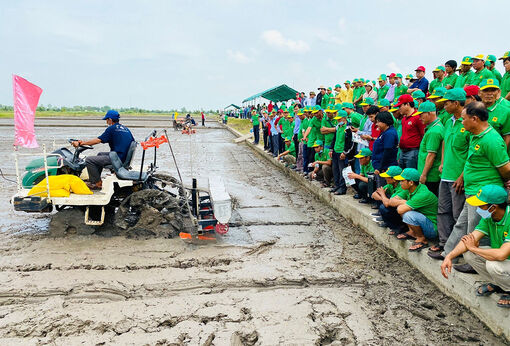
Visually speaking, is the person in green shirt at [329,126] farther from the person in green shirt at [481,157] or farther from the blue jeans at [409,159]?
the person in green shirt at [481,157]

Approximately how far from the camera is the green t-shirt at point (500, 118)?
4.11m

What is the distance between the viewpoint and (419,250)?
484 cm

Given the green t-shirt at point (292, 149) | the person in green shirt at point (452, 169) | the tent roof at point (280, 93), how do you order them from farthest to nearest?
the tent roof at point (280, 93)
the green t-shirt at point (292, 149)
the person in green shirt at point (452, 169)

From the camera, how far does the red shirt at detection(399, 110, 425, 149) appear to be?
5.63m

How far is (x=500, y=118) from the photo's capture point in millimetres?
4125

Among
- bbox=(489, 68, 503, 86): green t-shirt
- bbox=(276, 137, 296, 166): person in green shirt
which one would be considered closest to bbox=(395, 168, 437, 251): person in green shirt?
bbox=(489, 68, 503, 86): green t-shirt

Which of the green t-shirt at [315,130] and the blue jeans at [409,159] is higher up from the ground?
the green t-shirt at [315,130]

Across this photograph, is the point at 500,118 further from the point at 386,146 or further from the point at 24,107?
the point at 24,107

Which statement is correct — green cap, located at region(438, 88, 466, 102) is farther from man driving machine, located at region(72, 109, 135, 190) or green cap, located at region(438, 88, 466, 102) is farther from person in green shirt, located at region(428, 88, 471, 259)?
man driving machine, located at region(72, 109, 135, 190)

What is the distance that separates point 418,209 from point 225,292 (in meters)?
2.66

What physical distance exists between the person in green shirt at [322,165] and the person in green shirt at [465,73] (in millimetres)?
3061

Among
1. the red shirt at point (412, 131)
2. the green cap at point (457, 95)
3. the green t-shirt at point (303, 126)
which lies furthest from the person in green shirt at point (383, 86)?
the green cap at point (457, 95)

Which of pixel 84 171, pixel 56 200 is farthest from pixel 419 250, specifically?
pixel 84 171

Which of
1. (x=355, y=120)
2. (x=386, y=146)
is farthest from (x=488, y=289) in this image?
(x=355, y=120)
